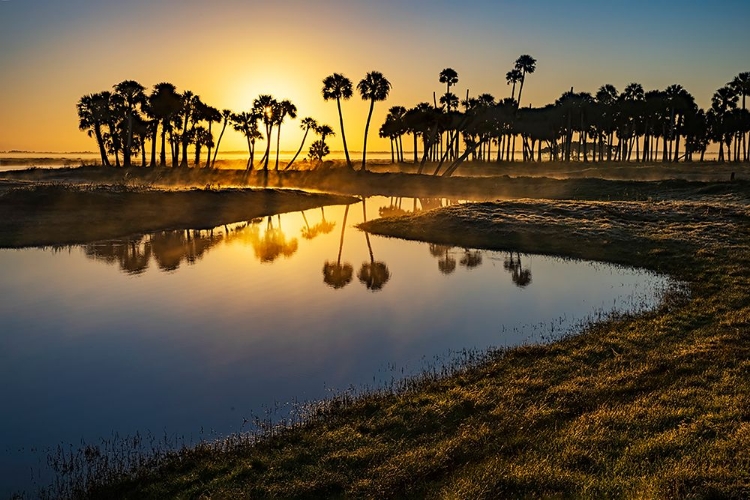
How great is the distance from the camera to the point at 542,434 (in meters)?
10.2

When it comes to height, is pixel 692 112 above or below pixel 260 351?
above

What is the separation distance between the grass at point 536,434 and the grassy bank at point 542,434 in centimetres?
3

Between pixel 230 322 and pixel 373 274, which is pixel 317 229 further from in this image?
pixel 230 322

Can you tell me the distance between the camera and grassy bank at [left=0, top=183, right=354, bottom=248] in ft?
131

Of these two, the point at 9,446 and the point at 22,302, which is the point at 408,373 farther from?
the point at 22,302

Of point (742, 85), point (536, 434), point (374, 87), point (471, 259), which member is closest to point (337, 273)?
point (471, 259)

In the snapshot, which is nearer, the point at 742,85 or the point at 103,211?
the point at 103,211

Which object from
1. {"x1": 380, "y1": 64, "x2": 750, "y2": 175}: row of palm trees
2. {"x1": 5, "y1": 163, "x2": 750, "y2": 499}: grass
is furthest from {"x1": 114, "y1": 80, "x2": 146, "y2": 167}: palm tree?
{"x1": 5, "y1": 163, "x2": 750, "y2": 499}: grass

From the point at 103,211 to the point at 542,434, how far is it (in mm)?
45501

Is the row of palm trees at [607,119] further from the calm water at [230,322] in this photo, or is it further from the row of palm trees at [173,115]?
the calm water at [230,322]

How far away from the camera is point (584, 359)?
1467 centimetres

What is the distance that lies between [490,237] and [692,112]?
11651 cm

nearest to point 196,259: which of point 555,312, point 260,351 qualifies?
point 260,351

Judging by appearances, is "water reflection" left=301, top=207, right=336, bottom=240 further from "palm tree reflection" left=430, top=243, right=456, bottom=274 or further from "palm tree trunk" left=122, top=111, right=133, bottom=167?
"palm tree trunk" left=122, top=111, right=133, bottom=167
